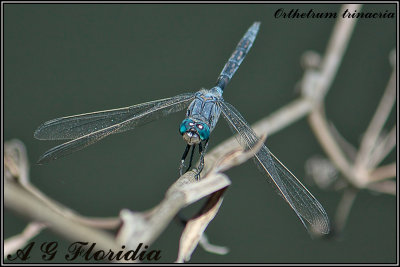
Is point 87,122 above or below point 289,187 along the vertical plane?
above

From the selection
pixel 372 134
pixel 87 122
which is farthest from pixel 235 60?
pixel 87 122

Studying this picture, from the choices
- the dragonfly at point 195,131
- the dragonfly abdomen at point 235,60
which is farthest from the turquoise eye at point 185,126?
the dragonfly abdomen at point 235,60

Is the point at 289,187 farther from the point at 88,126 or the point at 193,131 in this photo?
the point at 88,126

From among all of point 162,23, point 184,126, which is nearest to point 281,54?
point 162,23

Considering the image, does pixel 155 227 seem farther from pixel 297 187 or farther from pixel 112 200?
pixel 112 200

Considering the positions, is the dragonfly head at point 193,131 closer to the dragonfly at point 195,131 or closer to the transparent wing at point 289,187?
the dragonfly at point 195,131

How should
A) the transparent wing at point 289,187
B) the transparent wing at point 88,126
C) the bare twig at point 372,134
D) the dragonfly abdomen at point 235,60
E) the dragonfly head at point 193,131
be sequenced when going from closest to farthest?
the transparent wing at point 289,187 → the transparent wing at point 88,126 → the dragonfly head at point 193,131 → the bare twig at point 372,134 → the dragonfly abdomen at point 235,60

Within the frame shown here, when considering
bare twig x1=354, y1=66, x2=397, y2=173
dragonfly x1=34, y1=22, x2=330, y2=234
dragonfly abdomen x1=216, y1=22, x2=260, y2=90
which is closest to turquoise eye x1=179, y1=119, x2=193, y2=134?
dragonfly x1=34, y1=22, x2=330, y2=234
